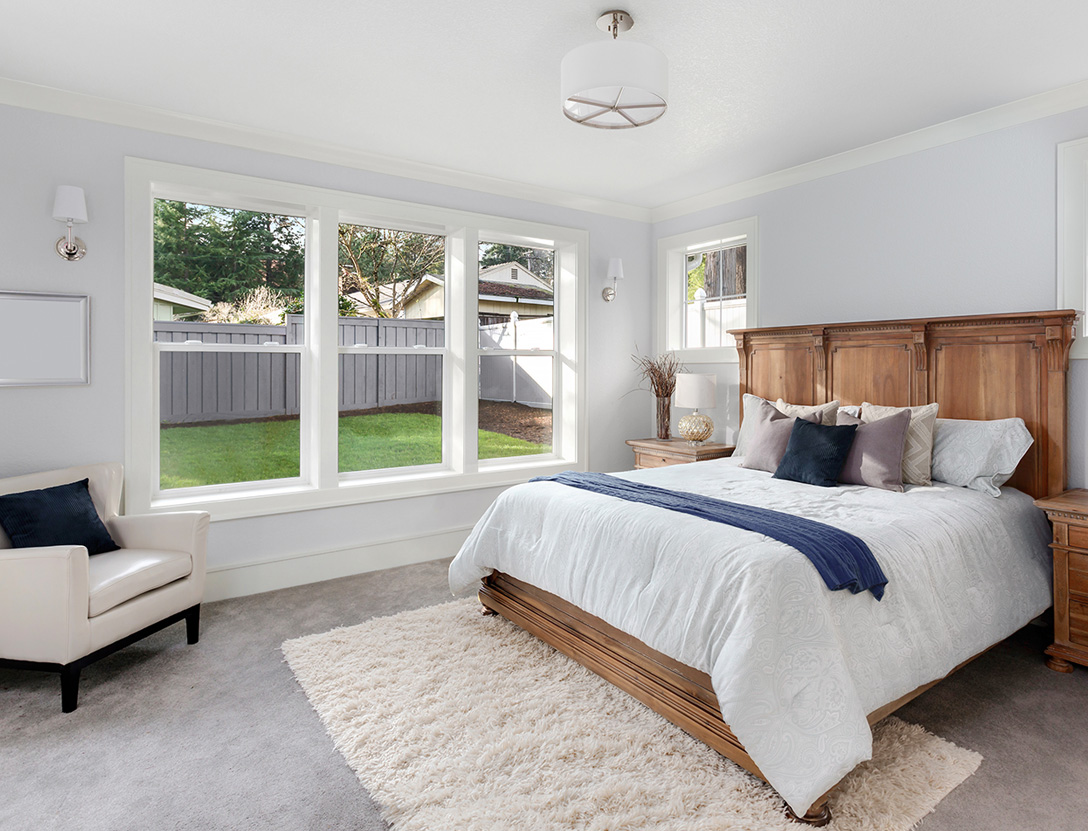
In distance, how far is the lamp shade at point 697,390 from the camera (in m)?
4.59

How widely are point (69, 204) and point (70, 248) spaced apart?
22 centimetres

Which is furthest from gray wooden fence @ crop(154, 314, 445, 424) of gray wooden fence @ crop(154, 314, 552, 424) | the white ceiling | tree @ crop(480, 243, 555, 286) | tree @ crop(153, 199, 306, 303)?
the white ceiling

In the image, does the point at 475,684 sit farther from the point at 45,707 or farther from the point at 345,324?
the point at 345,324

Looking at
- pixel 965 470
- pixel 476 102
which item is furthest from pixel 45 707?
pixel 965 470

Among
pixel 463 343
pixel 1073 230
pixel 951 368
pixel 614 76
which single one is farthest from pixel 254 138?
pixel 1073 230

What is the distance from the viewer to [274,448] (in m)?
3.94

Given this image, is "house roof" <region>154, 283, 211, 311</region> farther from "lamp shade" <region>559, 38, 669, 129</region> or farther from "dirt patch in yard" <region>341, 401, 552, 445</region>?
"lamp shade" <region>559, 38, 669, 129</region>

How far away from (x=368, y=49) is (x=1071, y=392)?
3.66 metres

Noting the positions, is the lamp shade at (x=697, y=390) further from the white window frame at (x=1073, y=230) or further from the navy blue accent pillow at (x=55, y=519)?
the navy blue accent pillow at (x=55, y=519)

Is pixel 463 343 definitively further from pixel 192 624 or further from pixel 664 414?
pixel 192 624

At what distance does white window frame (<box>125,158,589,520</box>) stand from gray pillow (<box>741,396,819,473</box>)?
1.62m

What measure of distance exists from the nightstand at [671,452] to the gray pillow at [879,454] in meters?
1.34

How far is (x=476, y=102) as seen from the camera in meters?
3.18

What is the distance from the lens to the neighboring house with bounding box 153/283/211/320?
3.55 meters
